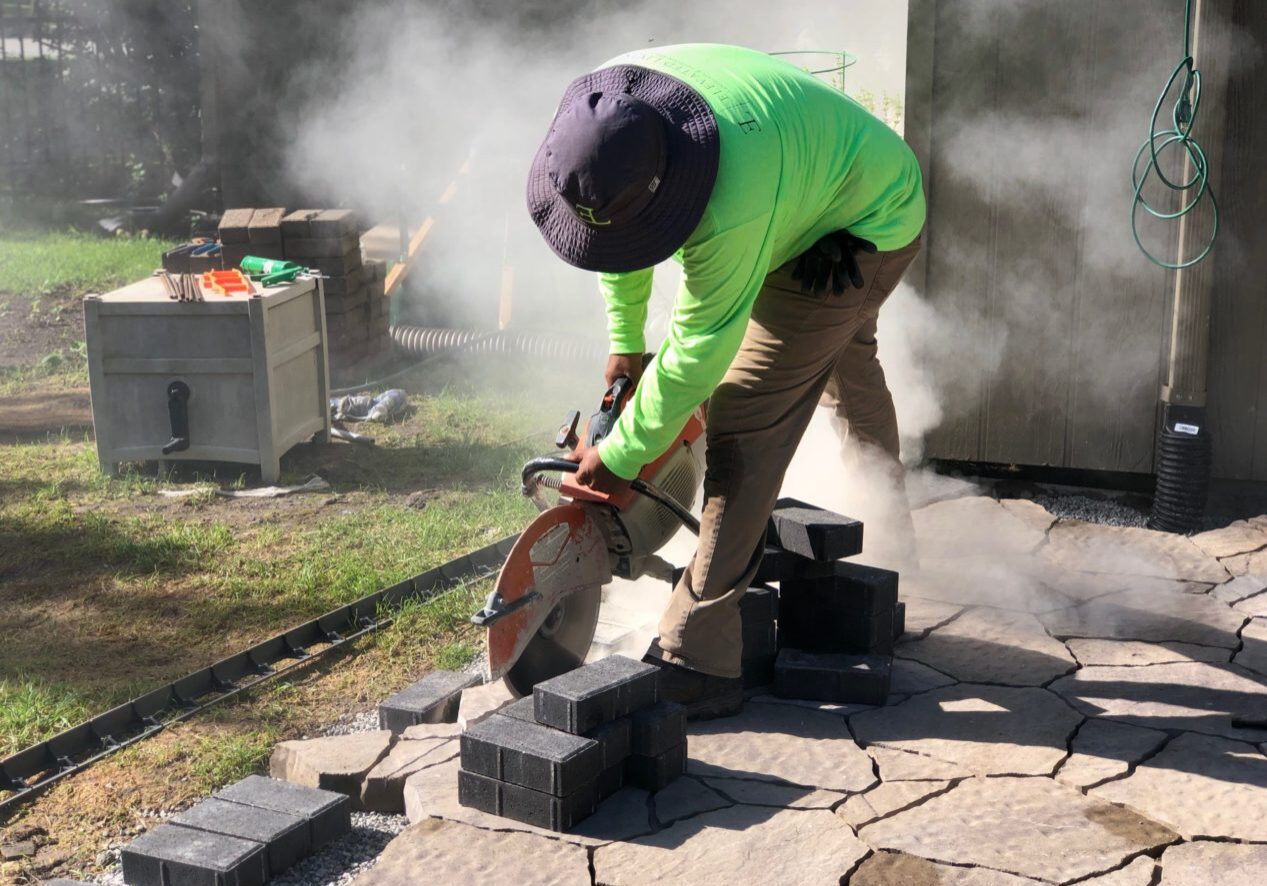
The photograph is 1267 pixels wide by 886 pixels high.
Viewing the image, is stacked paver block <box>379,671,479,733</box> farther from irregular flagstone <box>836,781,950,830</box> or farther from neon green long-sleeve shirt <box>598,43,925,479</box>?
irregular flagstone <box>836,781,950,830</box>

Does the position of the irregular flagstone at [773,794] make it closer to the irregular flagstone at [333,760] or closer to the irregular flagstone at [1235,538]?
the irregular flagstone at [333,760]

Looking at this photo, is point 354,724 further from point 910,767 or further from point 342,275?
point 342,275

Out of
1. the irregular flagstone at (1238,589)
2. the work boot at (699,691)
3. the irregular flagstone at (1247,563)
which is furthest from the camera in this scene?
the irregular flagstone at (1247,563)

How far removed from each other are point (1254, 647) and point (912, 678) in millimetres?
1156

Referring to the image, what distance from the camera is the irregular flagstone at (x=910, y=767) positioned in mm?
3355

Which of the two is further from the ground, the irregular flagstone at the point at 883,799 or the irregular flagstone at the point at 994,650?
the irregular flagstone at the point at 994,650

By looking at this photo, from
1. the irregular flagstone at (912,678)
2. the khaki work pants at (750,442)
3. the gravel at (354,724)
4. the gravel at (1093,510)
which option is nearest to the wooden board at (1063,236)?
the gravel at (1093,510)

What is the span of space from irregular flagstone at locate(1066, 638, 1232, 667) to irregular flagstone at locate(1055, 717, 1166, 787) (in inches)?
18.7

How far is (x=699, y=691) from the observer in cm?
366

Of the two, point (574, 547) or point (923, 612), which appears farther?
point (923, 612)

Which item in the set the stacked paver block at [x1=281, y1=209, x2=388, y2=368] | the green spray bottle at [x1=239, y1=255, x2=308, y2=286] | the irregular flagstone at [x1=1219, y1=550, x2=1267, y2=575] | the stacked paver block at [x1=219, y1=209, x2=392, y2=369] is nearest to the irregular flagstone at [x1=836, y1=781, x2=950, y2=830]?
the irregular flagstone at [x1=1219, y1=550, x2=1267, y2=575]

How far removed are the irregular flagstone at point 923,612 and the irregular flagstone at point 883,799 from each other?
105 cm

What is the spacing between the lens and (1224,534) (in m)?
5.24

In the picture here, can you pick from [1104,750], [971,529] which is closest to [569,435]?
[1104,750]
